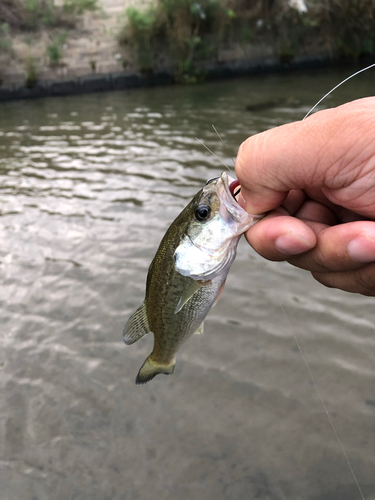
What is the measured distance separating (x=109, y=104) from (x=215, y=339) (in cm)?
1198

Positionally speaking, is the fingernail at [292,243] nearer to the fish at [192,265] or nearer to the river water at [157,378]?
the fish at [192,265]

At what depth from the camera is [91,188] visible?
7945mm

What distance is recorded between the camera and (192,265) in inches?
91.1

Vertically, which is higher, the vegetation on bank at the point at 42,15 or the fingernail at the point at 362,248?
the vegetation on bank at the point at 42,15

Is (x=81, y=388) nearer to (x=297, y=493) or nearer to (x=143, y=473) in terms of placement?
(x=143, y=473)

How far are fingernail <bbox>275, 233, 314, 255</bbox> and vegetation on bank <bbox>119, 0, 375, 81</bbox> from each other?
15.9 m

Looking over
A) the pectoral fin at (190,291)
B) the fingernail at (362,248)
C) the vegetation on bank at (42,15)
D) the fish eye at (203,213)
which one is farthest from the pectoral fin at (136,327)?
the vegetation on bank at (42,15)

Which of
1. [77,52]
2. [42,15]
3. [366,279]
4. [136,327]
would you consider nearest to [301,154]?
[366,279]

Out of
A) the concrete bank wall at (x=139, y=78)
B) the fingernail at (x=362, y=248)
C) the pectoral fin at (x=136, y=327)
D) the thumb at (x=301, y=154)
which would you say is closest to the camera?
the thumb at (x=301, y=154)

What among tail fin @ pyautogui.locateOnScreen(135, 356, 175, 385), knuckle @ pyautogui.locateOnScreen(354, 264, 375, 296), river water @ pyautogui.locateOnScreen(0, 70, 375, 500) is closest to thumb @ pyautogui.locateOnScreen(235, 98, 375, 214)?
knuckle @ pyautogui.locateOnScreen(354, 264, 375, 296)

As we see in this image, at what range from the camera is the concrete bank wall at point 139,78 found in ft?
52.8

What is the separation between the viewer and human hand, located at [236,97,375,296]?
5.80ft

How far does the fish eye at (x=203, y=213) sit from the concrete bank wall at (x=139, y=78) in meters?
15.6

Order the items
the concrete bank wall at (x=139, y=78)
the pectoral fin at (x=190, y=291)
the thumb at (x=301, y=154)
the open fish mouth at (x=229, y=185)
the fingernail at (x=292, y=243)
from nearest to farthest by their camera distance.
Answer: the thumb at (x=301, y=154), the fingernail at (x=292, y=243), the open fish mouth at (x=229, y=185), the pectoral fin at (x=190, y=291), the concrete bank wall at (x=139, y=78)
